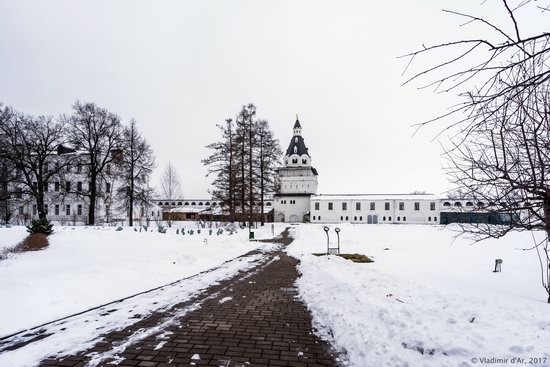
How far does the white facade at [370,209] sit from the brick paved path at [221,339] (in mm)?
64441

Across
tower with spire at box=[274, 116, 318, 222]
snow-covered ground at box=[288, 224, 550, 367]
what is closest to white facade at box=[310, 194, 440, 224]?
tower with spire at box=[274, 116, 318, 222]

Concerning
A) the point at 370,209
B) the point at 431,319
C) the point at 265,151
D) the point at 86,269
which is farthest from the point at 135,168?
the point at 370,209

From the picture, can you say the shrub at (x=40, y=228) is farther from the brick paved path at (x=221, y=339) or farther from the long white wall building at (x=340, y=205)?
the long white wall building at (x=340, y=205)

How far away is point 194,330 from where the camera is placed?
19.3 feet

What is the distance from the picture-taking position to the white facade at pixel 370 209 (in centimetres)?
7025

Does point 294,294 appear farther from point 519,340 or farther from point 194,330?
point 519,340

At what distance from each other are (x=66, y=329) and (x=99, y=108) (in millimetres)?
35797

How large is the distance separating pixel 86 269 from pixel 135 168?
3071 centimetres

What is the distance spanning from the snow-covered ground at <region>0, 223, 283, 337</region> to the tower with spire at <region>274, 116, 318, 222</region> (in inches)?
2113

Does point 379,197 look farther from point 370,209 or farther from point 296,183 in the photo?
point 296,183

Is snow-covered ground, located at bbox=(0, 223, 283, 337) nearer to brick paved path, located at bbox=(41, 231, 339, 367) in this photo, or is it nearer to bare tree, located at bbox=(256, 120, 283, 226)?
brick paved path, located at bbox=(41, 231, 339, 367)

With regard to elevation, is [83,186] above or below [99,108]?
below

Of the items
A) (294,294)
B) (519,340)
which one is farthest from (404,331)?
(294,294)

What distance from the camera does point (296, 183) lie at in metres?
78.4
